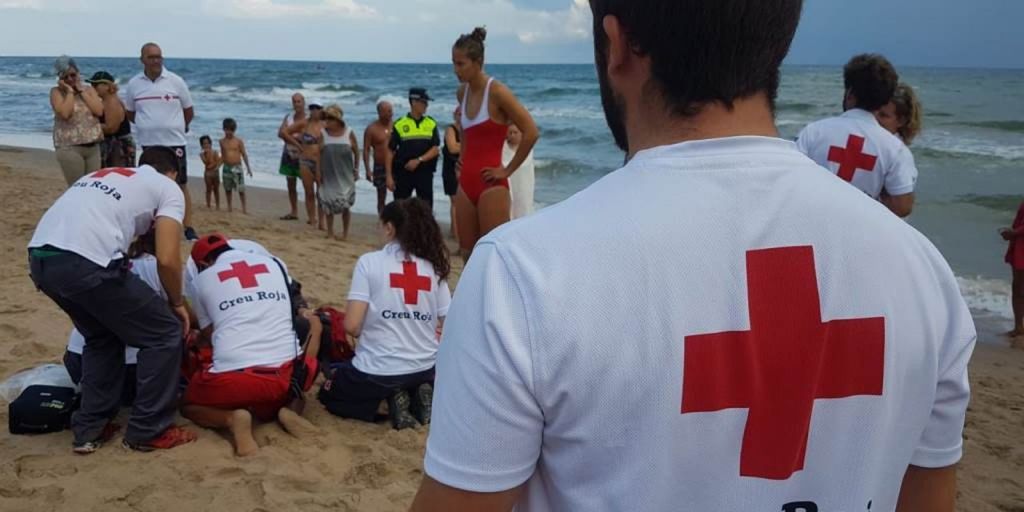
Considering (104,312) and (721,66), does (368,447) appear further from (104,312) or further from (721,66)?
(721,66)

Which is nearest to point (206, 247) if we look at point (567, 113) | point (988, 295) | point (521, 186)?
point (521, 186)

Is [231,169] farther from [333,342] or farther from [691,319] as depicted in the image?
[691,319]

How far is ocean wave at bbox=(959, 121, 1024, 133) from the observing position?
800 inches

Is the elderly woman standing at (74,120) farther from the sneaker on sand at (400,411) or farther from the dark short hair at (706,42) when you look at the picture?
the dark short hair at (706,42)

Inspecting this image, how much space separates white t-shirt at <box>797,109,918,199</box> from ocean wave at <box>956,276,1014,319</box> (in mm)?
3506

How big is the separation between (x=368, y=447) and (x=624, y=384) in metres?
3.40

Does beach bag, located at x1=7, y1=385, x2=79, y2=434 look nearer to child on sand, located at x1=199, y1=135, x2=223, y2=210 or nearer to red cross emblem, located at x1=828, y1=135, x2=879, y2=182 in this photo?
red cross emblem, located at x1=828, y1=135, x2=879, y2=182

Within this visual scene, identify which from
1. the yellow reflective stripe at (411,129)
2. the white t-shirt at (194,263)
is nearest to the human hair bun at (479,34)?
the white t-shirt at (194,263)

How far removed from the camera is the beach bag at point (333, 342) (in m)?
5.05

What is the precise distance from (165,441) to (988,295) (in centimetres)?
680

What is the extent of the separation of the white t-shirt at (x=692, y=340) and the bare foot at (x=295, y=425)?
3.42 meters

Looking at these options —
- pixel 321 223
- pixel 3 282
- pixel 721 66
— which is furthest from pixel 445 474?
pixel 321 223

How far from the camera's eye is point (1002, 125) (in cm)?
2092

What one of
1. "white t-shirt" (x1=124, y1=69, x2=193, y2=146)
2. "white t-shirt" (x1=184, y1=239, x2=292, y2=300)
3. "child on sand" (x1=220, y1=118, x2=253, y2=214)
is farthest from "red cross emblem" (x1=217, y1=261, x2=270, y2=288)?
"child on sand" (x1=220, y1=118, x2=253, y2=214)
